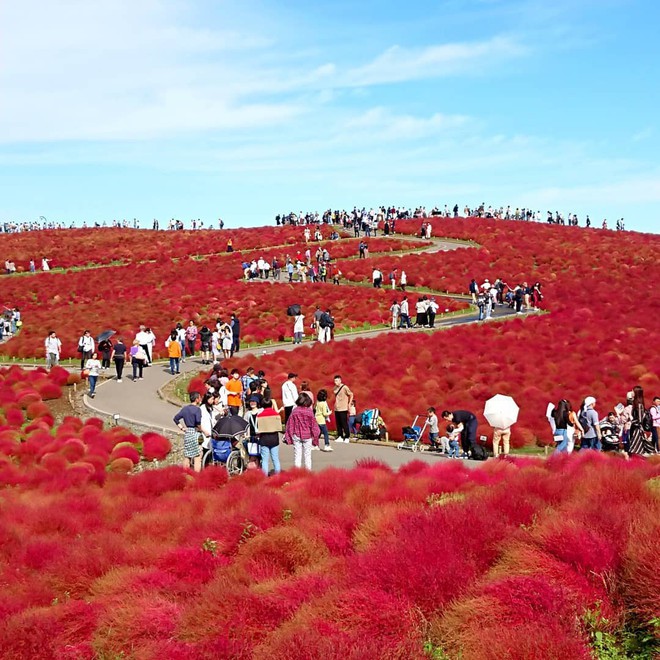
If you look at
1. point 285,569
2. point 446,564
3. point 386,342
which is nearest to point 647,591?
point 446,564

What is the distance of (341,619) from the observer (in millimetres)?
8797

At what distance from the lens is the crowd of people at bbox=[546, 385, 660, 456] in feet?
60.5

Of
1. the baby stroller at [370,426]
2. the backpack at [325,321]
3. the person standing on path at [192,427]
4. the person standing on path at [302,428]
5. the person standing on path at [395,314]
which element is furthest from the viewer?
the person standing on path at [395,314]

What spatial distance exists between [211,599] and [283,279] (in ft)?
166

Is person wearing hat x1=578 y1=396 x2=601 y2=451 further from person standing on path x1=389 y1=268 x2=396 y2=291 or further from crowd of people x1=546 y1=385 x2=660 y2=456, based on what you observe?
person standing on path x1=389 y1=268 x2=396 y2=291

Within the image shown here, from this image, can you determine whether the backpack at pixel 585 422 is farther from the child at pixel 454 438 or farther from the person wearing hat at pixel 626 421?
the child at pixel 454 438

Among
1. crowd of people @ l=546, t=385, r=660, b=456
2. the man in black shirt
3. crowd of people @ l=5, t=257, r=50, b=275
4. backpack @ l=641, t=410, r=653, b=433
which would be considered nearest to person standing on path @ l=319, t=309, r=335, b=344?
the man in black shirt

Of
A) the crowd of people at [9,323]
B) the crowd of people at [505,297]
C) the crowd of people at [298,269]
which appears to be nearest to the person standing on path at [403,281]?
the crowd of people at [505,297]

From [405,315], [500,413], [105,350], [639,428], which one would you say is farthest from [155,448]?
[405,315]

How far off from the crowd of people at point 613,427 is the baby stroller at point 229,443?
7.35m

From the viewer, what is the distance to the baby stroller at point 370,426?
22.2 meters

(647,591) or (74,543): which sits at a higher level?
(647,591)

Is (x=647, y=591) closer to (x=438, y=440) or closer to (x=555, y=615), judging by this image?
(x=555, y=615)

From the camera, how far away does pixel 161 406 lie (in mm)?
26484
